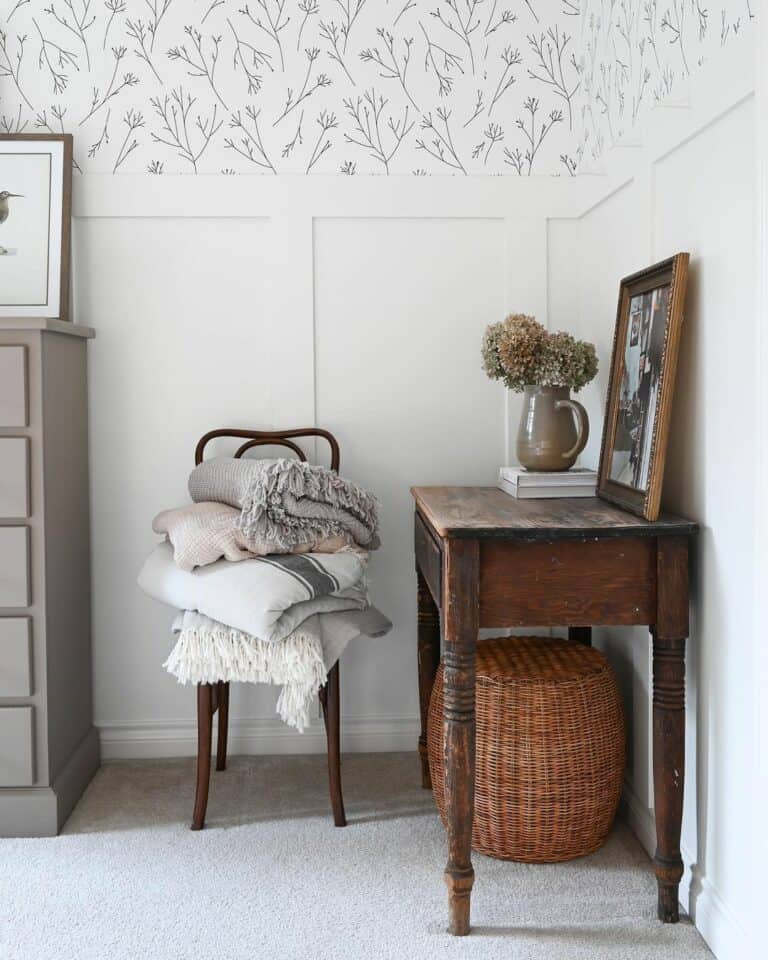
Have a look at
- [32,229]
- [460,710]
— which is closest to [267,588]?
[460,710]

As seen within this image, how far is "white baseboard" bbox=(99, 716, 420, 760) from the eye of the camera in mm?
2814

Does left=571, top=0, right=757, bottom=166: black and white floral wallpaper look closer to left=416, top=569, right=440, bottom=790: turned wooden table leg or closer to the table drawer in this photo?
the table drawer

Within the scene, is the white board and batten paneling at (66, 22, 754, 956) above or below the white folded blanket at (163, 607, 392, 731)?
above

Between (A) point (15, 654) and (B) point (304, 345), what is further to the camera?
(B) point (304, 345)

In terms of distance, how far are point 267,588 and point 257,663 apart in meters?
0.18

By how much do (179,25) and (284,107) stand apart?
14.5 inches

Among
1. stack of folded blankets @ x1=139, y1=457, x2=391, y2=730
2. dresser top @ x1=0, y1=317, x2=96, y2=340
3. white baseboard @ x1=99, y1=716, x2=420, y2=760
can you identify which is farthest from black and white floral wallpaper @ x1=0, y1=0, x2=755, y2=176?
white baseboard @ x1=99, y1=716, x2=420, y2=760

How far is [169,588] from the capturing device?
2283 mm

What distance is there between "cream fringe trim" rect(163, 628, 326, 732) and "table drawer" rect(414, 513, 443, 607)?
325mm

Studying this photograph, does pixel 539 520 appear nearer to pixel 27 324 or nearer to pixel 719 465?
pixel 719 465

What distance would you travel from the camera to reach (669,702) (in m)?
1.83

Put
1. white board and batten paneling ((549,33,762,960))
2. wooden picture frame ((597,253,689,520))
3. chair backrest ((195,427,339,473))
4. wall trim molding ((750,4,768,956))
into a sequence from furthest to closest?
chair backrest ((195,427,339,473))
wooden picture frame ((597,253,689,520))
white board and batten paneling ((549,33,762,960))
wall trim molding ((750,4,768,956))

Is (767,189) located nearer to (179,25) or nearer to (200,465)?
(200,465)

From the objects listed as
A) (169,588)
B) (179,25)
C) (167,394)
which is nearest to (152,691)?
(169,588)
